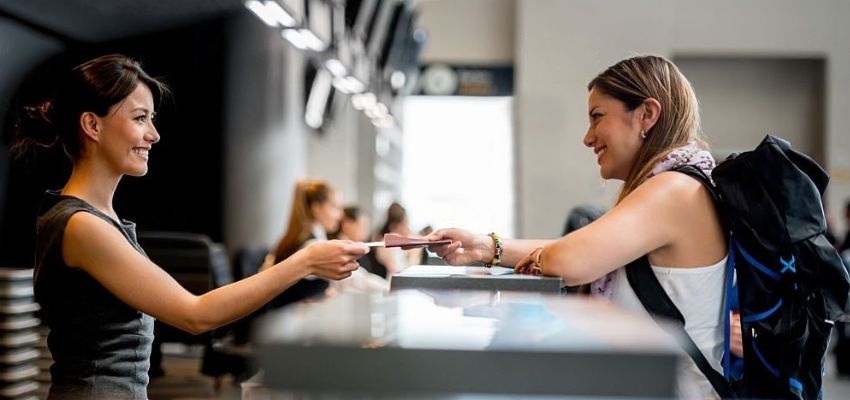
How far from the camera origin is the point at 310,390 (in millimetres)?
878

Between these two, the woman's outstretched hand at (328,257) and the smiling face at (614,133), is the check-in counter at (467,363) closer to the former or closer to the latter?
the woman's outstretched hand at (328,257)

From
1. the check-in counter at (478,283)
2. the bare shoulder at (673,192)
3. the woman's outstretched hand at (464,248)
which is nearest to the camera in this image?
the check-in counter at (478,283)

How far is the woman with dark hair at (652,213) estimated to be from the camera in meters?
1.69

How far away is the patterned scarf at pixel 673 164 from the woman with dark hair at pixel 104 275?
0.50m

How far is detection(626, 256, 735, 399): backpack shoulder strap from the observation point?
1726 millimetres

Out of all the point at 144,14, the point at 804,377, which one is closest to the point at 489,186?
the point at 144,14

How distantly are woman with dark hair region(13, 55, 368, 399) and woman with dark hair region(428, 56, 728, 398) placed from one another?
45cm

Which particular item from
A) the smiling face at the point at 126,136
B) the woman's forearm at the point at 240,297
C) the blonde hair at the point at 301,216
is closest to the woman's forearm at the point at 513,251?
the woman's forearm at the point at 240,297

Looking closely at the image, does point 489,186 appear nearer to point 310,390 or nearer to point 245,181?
point 245,181

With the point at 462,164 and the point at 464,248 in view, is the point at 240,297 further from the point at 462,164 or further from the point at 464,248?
the point at 462,164

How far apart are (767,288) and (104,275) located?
128 cm

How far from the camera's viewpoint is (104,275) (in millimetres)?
1661

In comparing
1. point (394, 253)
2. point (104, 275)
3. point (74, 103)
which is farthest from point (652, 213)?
point (394, 253)

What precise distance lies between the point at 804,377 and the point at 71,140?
61.7 inches
